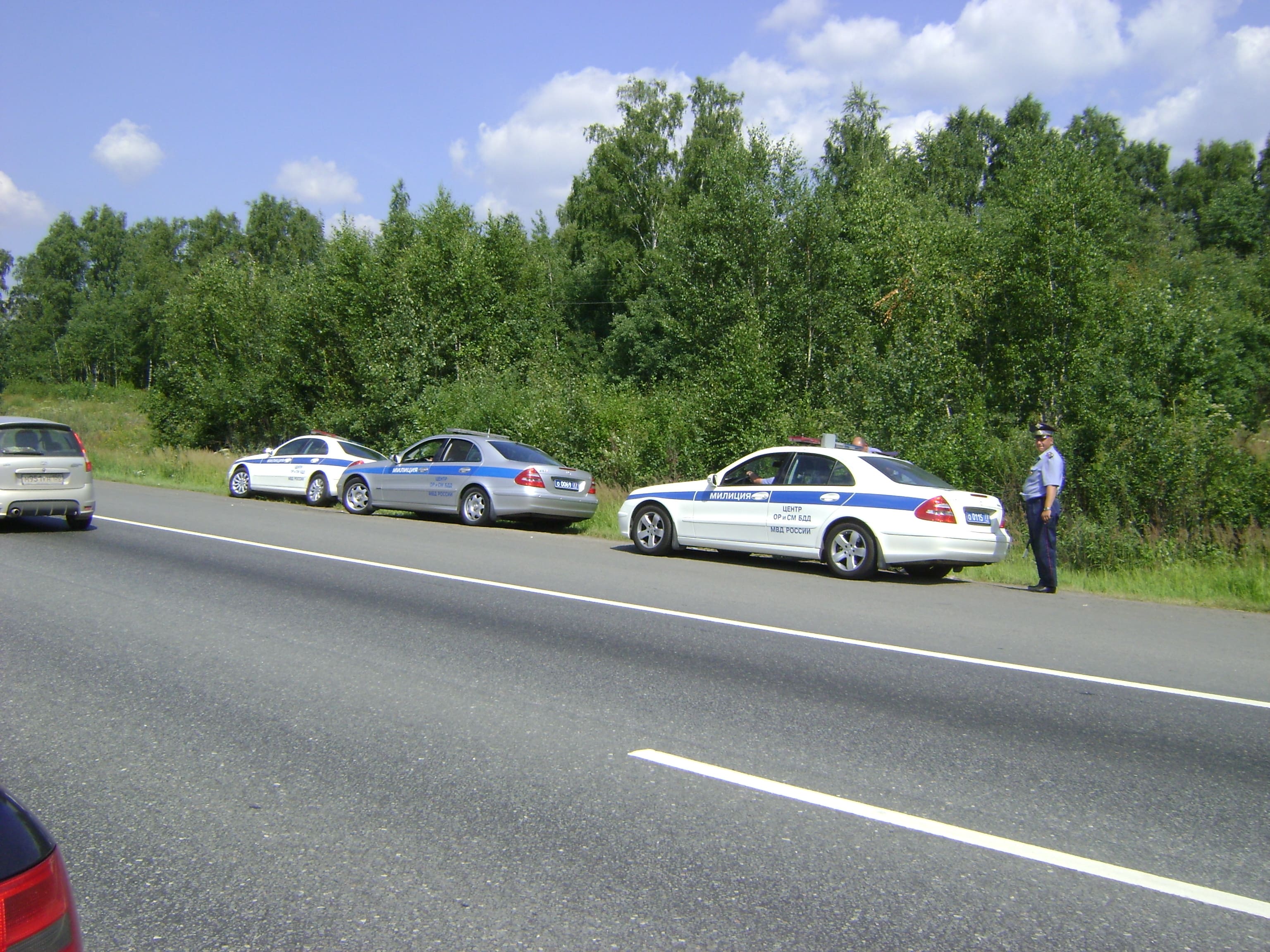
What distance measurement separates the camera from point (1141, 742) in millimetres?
5668

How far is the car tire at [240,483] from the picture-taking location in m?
23.5

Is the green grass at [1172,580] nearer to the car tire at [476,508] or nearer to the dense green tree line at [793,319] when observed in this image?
the dense green tree line at [793,319]

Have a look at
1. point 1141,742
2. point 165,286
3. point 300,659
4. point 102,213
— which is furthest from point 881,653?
point 102,213

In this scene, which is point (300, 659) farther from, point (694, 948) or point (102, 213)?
point (102, 213)

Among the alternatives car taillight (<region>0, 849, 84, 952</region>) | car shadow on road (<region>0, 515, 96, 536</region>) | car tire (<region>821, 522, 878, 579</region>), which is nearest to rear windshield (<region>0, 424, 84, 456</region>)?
car shadow on road (<region>0, 515, 96, 536</region>)

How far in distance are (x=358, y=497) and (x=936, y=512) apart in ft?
41.1

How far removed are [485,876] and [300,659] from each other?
3.81 meters

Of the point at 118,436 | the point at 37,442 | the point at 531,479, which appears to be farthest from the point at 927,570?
the point at 118,436

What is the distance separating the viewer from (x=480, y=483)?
18078mm

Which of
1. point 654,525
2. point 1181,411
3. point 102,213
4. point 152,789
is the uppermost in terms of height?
point 102,213

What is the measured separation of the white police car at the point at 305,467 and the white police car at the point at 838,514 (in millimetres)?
10007

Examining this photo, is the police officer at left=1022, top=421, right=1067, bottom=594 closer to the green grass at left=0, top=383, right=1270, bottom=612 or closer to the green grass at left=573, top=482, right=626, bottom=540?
the green grass at left=0, top=383, right=1270, bottom=612

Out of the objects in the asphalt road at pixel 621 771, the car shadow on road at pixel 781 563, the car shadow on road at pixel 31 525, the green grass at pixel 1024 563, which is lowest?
the asphalt road at pixel 621 771

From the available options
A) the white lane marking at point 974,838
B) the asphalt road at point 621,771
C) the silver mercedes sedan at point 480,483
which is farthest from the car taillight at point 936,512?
the white lane marking at point 974,838
